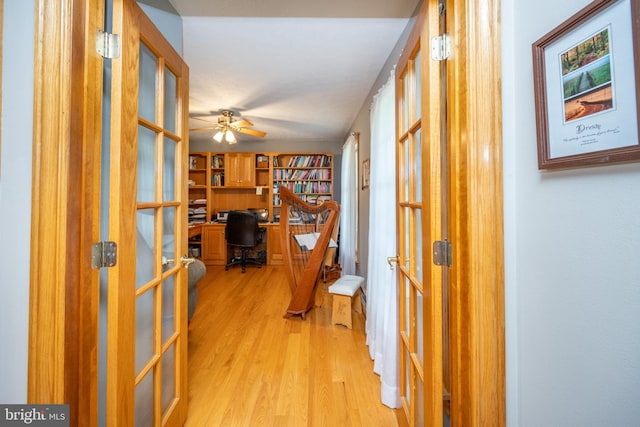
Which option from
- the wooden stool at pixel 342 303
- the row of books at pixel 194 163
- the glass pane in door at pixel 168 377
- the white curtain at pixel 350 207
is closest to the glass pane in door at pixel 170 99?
the glass pane in door at pixel 168 377

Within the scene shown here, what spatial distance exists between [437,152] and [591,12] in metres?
0.46

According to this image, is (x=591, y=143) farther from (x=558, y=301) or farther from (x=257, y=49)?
(x=257, y=49)

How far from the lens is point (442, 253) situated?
87 cm

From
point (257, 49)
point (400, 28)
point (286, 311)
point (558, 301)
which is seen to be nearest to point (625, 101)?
point (558, 301)

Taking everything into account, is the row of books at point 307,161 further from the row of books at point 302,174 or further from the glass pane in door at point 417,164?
the glass pane in door at point 417,164

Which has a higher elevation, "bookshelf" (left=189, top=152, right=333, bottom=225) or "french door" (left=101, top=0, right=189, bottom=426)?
"bookshelf" (left=189, top=152, right=333, bottom=225)

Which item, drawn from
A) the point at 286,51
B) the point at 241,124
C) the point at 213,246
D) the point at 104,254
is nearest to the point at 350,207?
the point at 241,124

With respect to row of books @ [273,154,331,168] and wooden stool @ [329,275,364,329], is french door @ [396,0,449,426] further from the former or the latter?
row of books @ [273,154,331,168]

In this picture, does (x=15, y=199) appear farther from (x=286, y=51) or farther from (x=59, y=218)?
(x=286, y=51)

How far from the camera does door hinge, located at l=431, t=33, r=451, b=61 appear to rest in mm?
889

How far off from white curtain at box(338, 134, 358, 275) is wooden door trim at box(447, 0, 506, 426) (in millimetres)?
2528

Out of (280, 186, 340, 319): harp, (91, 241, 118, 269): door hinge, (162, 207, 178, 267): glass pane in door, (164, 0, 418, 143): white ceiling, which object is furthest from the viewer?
(280, 186, 340, 319): harp

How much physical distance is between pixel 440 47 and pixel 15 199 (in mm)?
1398

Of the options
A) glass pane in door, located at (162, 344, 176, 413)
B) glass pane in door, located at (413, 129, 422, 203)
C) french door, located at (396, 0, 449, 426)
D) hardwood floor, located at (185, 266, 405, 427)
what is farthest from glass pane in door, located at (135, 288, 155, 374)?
glass pane in door, located at (413, 129, 422, 203)
